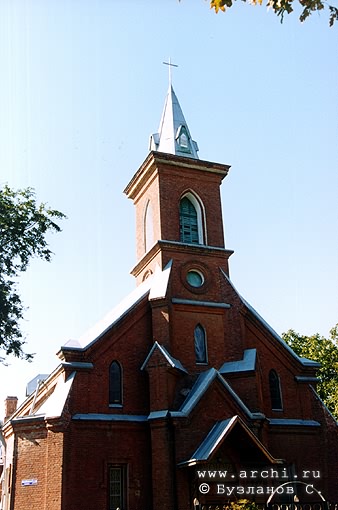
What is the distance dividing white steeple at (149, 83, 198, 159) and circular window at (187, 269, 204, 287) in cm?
579

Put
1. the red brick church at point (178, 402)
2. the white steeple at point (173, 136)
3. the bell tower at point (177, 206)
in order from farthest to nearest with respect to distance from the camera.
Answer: the white steeple at point (173, 136) < the bell tower at point (177, 206) < the red brick church at point (178, 402)

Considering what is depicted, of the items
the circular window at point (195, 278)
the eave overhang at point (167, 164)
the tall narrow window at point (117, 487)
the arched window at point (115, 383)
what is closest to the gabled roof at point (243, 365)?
the circular window at point (195, 278)

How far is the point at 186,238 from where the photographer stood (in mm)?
24750

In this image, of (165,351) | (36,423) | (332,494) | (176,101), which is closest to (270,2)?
(165,351)

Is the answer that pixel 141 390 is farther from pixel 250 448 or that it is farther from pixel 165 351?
pixel 250 448

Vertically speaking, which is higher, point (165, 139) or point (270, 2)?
point (165, 139)

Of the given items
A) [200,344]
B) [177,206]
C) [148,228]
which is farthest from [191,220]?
[200,344]

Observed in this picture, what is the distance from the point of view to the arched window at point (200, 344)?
22172 mm

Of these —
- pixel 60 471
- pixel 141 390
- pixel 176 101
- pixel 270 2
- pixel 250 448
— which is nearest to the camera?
pixel 270 2

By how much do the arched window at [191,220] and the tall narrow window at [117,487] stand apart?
9540 millimetres

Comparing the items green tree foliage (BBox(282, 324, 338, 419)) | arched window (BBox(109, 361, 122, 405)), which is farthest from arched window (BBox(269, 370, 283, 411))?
green tree foliage (BBox(282, 324, 338, 419))

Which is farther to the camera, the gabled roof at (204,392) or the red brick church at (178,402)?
the gabled roof at (204,392)

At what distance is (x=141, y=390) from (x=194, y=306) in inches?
152

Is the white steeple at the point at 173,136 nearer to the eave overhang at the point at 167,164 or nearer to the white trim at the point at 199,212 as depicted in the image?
the eave overhang at the point at 167,164
